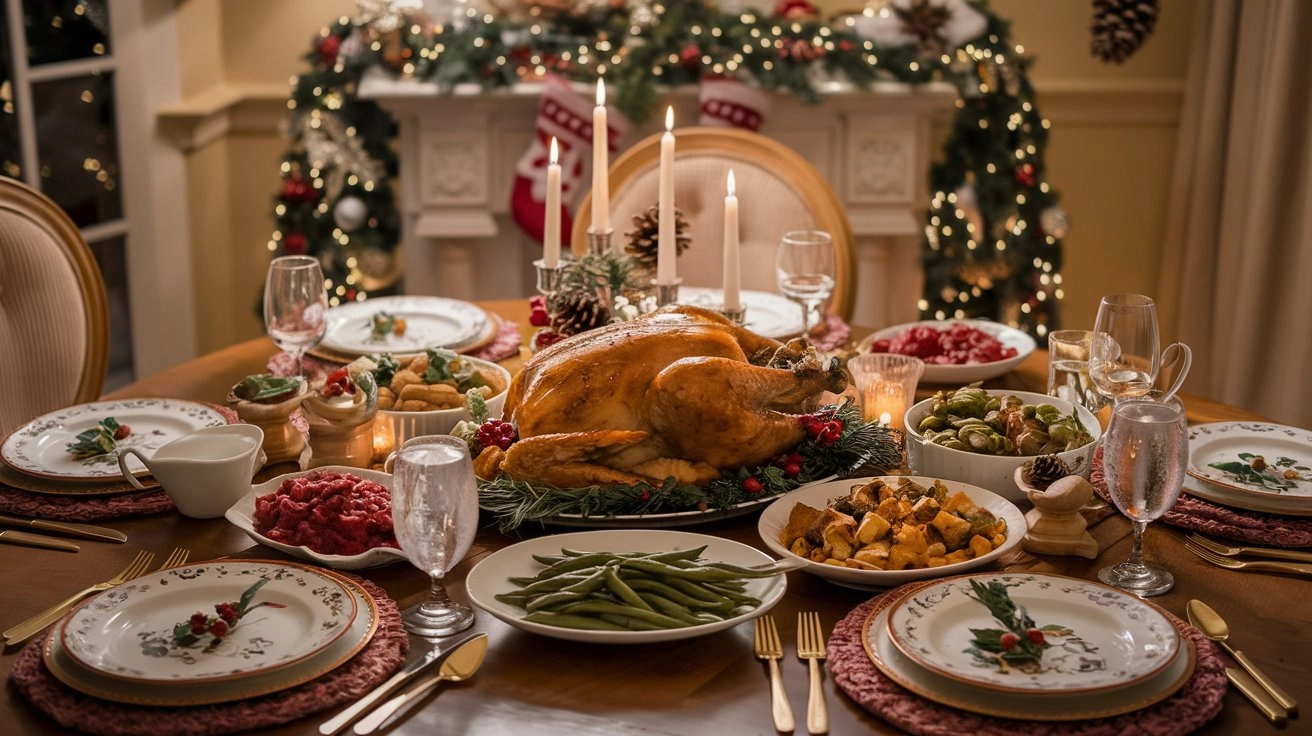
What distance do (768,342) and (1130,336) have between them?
44 centimetres

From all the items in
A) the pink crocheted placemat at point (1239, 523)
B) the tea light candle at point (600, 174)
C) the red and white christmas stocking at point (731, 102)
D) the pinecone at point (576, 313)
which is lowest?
the pink crocheted placemat at point (1239, 523)

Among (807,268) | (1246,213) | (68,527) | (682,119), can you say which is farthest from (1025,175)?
(68,527)

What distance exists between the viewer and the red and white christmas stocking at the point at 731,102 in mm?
4059

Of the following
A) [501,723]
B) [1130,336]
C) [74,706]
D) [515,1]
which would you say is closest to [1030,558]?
[1130,336]

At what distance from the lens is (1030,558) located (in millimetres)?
1580

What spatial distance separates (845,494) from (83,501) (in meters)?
0.92

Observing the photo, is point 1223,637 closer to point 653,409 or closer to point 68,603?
point 653,409

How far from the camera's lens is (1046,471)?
1632mm

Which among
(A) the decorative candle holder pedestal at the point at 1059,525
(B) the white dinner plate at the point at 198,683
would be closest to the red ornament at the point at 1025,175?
(A) the decorative candle holder pedestal at the point at 1059,525

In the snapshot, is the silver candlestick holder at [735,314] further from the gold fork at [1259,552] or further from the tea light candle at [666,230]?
the gold fork at [1259,552]

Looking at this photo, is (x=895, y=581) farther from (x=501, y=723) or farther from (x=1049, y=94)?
(x=1049, y=94)

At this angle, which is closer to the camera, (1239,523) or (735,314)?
(1239,523)

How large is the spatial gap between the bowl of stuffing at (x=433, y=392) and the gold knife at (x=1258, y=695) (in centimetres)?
92

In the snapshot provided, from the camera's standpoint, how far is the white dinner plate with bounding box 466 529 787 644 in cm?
134
